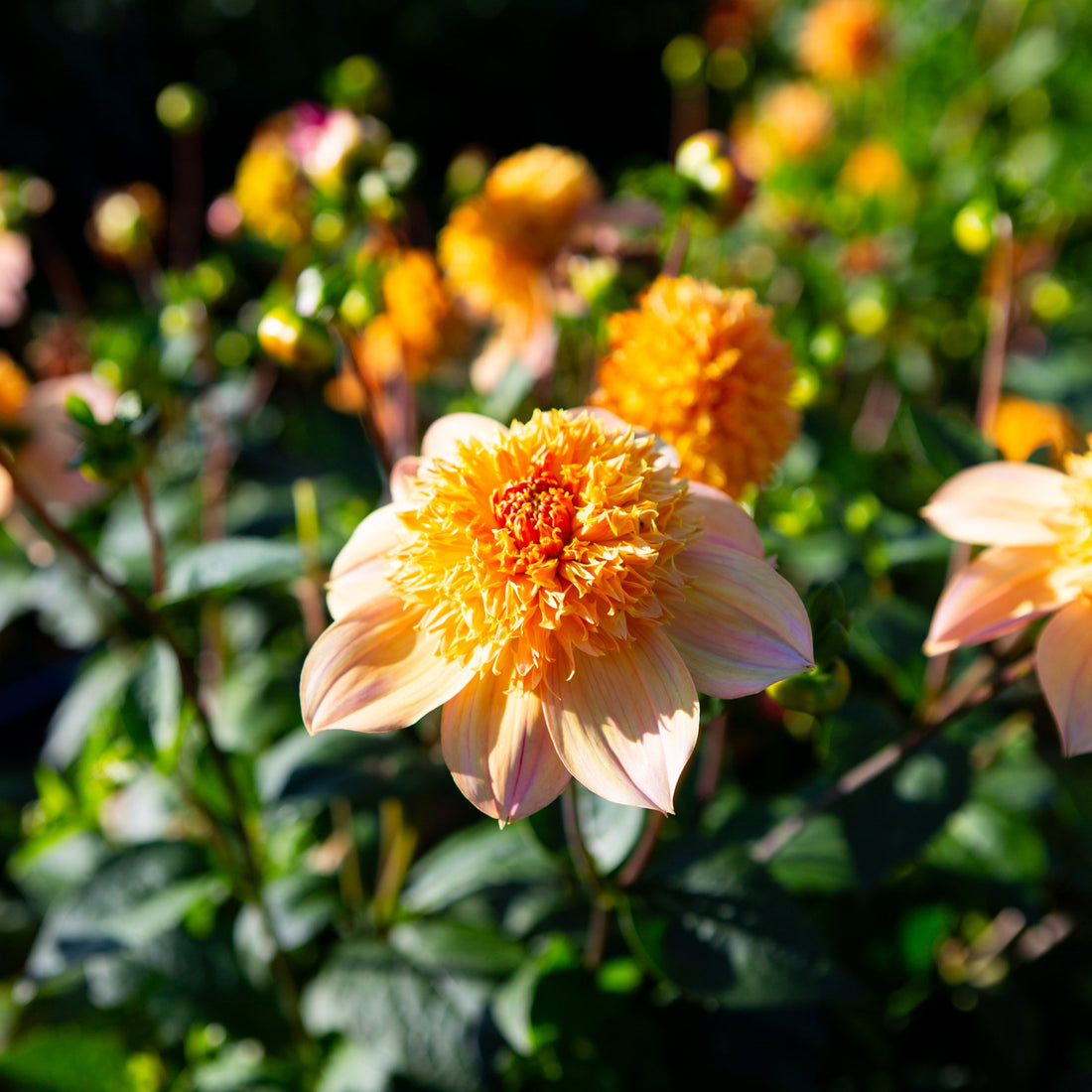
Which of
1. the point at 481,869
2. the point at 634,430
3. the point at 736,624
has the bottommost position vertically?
the point at 481,869

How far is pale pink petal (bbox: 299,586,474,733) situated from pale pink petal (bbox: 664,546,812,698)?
0.17 meters

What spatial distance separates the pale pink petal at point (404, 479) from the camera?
2.33 feet

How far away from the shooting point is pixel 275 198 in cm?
174

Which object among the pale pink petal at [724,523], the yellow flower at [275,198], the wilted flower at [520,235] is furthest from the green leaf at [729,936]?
the yellow flower at [275,198]

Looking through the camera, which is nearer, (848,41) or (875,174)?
(875,174)

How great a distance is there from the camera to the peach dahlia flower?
62cm

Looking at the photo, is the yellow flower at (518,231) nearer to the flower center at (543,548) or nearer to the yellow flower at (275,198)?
the yellow flower at (275,198)

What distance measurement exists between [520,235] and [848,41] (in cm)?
183

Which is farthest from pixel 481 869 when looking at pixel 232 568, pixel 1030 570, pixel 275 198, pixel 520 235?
pixel 275 198

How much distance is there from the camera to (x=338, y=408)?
1747mm

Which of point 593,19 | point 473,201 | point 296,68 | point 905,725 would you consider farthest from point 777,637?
point 593,19

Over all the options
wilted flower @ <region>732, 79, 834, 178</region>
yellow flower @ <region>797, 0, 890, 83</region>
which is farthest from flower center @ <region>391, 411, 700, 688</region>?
yellow flower @ <region>797, 0, 890, 83</region>

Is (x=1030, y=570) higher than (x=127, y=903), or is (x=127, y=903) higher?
(x=1030, y=570)

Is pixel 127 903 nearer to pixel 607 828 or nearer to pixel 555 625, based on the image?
pixel 607 828
